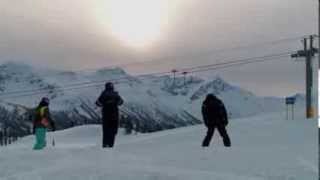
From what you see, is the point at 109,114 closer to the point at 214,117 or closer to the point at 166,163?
the point at 214,117

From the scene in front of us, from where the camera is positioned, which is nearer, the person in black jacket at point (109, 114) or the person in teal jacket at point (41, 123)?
the person in black jacket at point (109, 114)

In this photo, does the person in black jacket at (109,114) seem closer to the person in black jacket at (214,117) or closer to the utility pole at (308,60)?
the person in black jacket at (214,117)

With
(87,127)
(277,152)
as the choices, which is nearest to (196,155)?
(277,152)

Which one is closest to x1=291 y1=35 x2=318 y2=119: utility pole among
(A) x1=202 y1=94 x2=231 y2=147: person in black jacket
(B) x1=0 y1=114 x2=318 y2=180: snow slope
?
(A) x1=202 y1=94 x2=231 y2=147: person in black jacket

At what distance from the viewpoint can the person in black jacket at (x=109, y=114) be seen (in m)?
20.7

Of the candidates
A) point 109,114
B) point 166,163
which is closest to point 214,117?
point 109,114

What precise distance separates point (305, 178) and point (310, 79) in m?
39.3

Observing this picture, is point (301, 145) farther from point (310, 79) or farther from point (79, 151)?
point (310, 79)

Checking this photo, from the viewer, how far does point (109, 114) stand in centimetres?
2084

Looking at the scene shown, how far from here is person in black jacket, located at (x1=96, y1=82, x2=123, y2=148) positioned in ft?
68.0

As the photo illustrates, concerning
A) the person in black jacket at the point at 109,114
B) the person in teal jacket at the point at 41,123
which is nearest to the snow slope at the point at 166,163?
the person in black jacket at the point at 109,114

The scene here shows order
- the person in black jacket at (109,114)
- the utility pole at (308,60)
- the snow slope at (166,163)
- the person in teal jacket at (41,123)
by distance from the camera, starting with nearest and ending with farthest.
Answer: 1. the snow slope at (166,163)
2. the person in black jacket at (109,114)
3. the person in teal jacket at (41,123)
4. the utility pole at (308,60)

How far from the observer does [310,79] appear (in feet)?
172

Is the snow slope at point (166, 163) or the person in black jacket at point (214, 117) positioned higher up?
the person in black jacket at point (214, 117)
